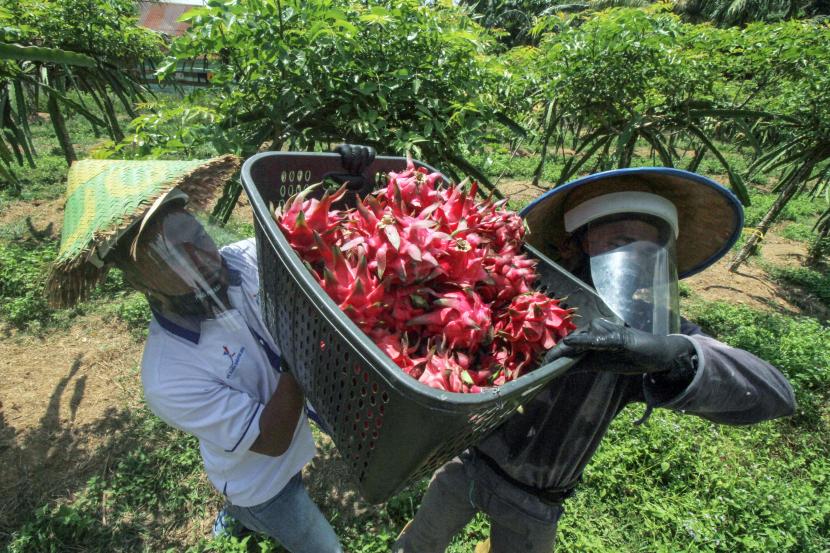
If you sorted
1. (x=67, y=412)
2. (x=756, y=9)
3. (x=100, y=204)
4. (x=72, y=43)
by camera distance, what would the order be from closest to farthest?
1. (x=100, y=204)
2. (x=67, y=412)
3. (x=72, y=43)
4. (x=756, y=9)

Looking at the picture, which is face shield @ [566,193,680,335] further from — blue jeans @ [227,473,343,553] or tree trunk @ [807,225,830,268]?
tree trunk @ [807,225,830,268]

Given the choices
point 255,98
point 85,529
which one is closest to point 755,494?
point 255,98

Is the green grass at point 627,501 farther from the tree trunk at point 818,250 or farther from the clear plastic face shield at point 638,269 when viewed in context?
the tree trunk at point 818,250

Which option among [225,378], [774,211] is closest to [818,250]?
[774,211]

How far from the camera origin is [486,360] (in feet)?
3.64

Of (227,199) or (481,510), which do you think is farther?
(227,199)

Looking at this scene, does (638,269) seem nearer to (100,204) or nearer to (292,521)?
(100,204)

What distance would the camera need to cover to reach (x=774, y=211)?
283 inches

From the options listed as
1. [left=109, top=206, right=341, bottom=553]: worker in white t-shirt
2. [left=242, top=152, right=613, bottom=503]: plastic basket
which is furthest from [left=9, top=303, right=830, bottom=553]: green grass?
[left=242, top=152, right=613, bottom=503]: plastic basket

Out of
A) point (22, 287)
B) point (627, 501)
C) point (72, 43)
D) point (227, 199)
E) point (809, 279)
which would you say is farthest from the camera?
point (809, 279)

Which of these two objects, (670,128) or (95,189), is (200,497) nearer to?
(95,189)

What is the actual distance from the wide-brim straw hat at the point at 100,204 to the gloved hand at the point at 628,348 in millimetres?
1150

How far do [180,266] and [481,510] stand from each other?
163 cm

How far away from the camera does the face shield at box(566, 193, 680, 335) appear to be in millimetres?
1328
